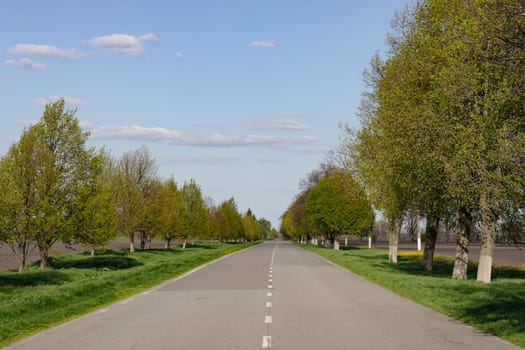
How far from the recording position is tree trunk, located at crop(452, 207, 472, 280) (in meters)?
22.3

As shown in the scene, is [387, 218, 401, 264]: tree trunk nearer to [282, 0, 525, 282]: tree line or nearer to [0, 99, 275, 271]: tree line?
[282, 0, 525, 282]: tree line

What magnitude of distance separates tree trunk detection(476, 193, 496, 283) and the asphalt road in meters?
4.41

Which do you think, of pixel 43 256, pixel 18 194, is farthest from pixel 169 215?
pixel 18 194

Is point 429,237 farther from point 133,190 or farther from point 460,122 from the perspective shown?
point 133,190

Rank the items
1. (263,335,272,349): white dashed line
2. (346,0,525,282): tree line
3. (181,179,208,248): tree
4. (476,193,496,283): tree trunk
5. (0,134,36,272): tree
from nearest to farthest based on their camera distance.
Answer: (263,335,272,349): white dashed line → (346,0,525,282): tree line → (476,193,496,283): tree trunk → (0,134,36,272): tree → (181,179,208,248): tree

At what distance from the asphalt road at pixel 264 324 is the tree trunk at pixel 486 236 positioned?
4407mm

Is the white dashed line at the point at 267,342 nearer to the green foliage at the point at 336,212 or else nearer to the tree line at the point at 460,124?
the tree line at the point at 460,124

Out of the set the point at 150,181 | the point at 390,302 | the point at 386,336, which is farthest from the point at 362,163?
the point at 150,181

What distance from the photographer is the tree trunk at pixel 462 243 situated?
73.2 feet

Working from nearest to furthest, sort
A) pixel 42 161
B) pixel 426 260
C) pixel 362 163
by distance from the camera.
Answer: pixel 42 161 → pixel 426 260 → pixel 362 163

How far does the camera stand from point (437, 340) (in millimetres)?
9320

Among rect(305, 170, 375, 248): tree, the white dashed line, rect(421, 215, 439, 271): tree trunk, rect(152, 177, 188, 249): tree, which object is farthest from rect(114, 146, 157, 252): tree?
the white dashed line

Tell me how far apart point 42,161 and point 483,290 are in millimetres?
20185

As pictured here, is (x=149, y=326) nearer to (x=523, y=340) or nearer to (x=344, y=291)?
(x=523, y=340)
